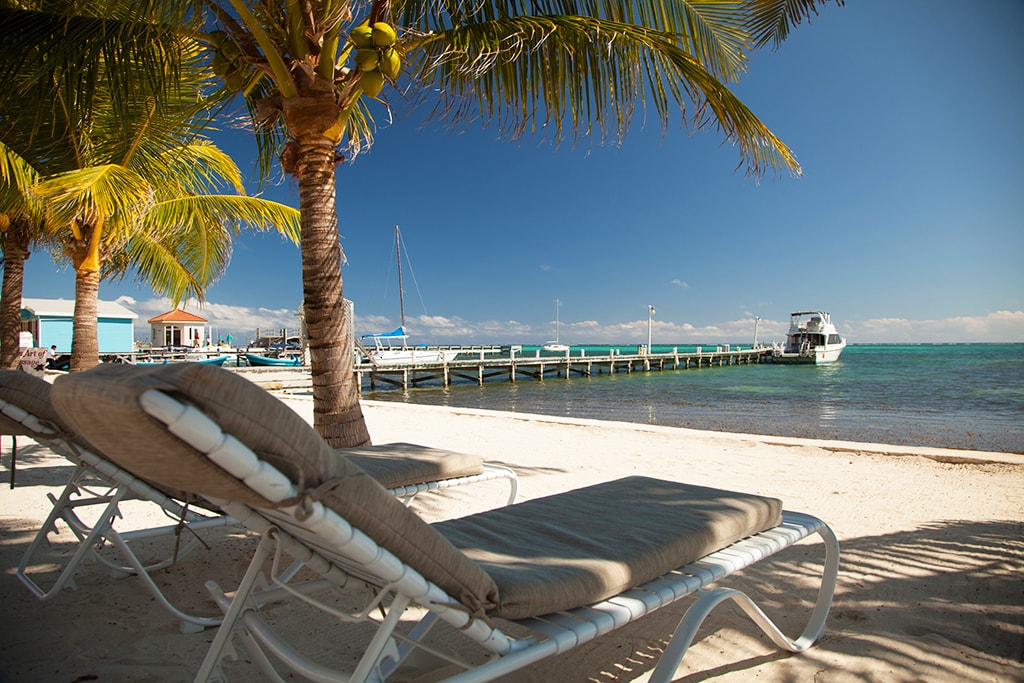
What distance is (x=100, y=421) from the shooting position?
2.99ft

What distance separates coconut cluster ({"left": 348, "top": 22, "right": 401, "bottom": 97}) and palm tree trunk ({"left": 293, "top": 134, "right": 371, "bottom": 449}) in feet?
1.85

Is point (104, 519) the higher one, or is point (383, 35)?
point (383, 35)

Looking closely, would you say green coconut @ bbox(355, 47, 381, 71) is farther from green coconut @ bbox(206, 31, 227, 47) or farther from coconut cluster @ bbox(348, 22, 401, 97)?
green coconut @ bbox(206, 31, 227, 47)

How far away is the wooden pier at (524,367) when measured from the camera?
25.2 m

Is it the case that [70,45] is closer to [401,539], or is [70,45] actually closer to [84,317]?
Result: [401,539]

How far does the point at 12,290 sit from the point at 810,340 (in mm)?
44003

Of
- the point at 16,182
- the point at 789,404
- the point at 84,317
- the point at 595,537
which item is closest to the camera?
the point at 595,537

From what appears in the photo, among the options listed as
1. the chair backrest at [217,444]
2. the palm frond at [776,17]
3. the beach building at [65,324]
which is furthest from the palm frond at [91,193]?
the beach building at [65,324]

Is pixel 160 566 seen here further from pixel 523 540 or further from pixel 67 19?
pixel 67 19

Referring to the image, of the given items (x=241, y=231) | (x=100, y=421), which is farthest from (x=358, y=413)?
(x=241, y=231)

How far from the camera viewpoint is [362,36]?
3176mm

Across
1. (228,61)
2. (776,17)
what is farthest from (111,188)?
(776,17)

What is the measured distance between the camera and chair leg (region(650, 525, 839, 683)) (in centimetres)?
139

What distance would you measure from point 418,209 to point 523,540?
160ft
